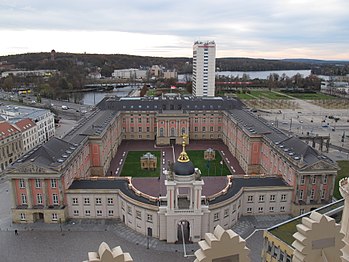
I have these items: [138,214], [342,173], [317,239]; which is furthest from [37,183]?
[342,173]

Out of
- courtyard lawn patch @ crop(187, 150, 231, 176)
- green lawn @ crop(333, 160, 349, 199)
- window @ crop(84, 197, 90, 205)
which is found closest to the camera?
window @ crop(84, 197, 90, 205)

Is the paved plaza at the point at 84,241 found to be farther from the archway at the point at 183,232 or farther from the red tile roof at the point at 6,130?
the red tile roof at the point at 6,130

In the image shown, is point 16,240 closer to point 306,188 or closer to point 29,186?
point 29,186

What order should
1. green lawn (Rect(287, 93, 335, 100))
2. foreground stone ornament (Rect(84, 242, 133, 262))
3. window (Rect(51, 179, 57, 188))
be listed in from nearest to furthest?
foreground stone ornament (Rect(84, 242, 133, 262)), window (Rect(51, 179, 57, 188)), green lawn (Rect(287, 93, 335, 100))

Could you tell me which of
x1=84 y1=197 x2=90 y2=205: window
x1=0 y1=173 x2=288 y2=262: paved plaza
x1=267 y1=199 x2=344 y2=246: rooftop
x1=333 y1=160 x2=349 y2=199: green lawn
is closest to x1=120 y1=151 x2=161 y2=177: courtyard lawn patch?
x1=84 y1=197 x2=90 y2=205: window

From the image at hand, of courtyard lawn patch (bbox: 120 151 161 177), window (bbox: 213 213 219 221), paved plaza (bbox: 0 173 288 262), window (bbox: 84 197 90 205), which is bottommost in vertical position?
paved plaza (bbox: 0 173 288 262)

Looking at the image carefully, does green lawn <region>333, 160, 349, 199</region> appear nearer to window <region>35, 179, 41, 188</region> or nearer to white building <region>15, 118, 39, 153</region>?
window <region>35, 179, 41, 188</region>

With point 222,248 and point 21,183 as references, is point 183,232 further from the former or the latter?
point 222,248
